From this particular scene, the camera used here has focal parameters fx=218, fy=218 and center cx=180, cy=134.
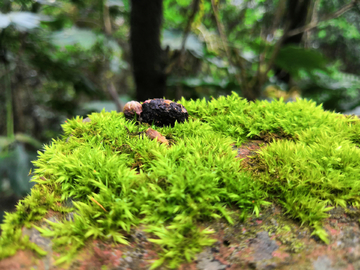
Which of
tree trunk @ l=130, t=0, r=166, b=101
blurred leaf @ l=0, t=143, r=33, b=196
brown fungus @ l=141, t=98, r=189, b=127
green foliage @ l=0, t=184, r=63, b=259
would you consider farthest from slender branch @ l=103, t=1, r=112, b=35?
green foliage @ l=0, t=184, r=63, b=259

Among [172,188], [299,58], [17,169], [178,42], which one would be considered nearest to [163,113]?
[172,188]

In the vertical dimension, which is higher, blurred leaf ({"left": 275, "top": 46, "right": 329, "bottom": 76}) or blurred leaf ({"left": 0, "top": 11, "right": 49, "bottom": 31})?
blurred leaf ({"left": 0, "top": 11, "right": 49, "bottom": 31})

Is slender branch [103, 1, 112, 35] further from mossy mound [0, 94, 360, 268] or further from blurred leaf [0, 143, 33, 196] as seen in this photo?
mossy mound [0, 94, 360, 268]

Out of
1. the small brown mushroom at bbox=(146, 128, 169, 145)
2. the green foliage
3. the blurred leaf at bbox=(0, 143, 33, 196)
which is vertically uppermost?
the small brown mushroom at bbox=(146, 128, 169, 145)

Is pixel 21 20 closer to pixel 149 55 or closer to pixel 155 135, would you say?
pixel 149 55

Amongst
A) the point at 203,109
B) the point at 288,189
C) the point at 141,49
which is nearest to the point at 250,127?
the point at 203,109

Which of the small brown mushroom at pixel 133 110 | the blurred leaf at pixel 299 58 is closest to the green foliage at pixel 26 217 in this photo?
the small brown mushroom at pixel 133 110

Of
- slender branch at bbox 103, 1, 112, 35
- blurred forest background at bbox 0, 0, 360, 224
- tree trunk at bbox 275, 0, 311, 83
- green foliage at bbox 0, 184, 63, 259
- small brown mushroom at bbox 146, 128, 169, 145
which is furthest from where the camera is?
tree trunk at bbox 275, 0, 311, 83
